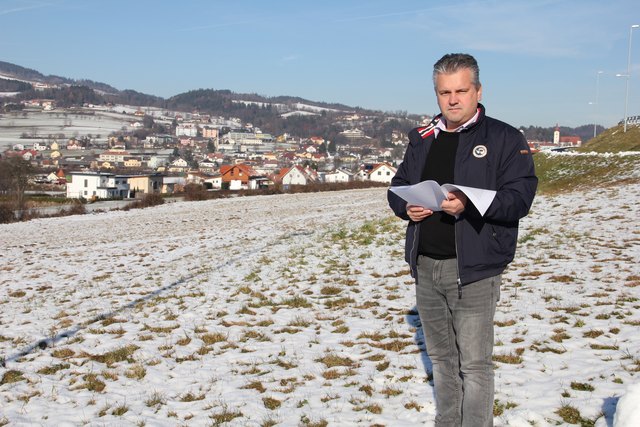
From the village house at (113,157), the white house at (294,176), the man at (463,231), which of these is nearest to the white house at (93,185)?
the white house at (294,176)

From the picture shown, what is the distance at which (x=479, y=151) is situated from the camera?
3.13 metres

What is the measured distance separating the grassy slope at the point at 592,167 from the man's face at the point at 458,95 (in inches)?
723

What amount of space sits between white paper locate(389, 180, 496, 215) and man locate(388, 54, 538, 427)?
2.0 inches

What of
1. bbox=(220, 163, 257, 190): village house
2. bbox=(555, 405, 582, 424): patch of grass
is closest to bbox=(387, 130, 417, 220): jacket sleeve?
bbox=(555, 405, 582, 424): patch of grass

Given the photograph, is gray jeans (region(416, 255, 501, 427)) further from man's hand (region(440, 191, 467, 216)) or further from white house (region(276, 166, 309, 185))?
white house (region(276, 166, 309, 185))

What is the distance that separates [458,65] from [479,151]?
509 millimetres

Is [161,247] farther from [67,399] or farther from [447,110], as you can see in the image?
[447,110]

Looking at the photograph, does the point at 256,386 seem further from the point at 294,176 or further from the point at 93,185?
the point at 93,185

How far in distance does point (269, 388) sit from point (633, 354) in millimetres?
3519

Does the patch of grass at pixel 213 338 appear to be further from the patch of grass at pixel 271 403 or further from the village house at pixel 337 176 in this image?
the village house at pixel 337 176

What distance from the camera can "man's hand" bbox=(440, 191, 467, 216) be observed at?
9.80 feet

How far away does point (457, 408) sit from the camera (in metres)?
3.58

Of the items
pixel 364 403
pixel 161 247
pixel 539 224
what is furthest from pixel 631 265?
pixel 161 247

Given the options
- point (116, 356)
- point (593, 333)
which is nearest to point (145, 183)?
point (116, 356)
